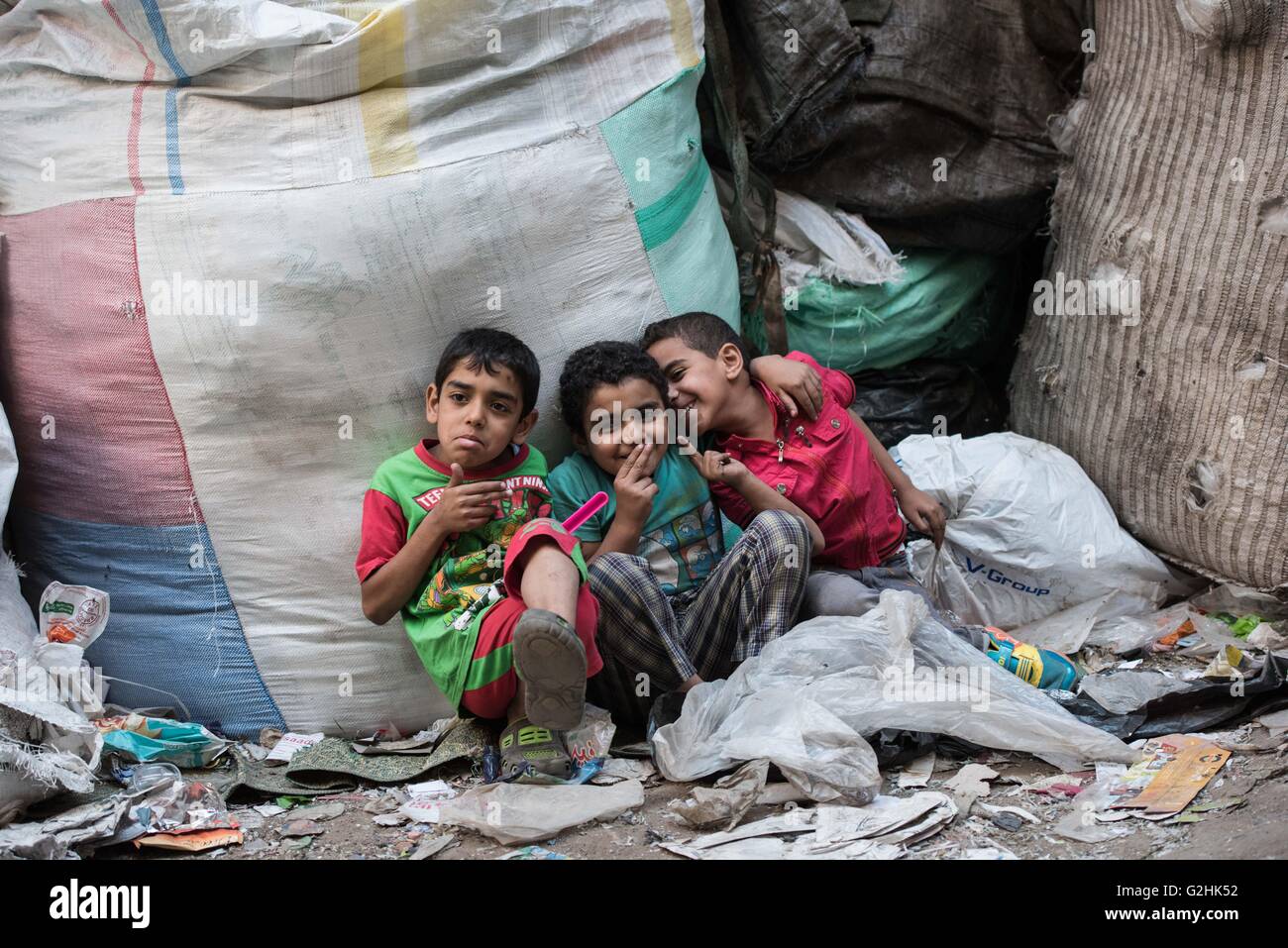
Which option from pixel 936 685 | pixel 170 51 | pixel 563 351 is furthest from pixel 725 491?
pixel 170 51

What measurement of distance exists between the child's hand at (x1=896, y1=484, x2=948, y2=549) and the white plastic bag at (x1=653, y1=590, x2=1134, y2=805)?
1.43 ft

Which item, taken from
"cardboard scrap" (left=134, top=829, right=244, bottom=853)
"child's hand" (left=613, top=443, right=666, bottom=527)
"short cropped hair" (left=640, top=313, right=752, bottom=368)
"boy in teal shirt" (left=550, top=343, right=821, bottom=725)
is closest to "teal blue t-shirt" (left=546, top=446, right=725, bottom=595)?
"boy in teal shirt" (left=550, top=343, right=821, bottom=725)

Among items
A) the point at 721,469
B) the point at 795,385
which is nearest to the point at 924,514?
the point at 795,385

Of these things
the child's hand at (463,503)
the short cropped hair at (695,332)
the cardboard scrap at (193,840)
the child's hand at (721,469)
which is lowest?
the cardboard scrap at (193,840)

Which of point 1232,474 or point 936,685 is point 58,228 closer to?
point 936,685

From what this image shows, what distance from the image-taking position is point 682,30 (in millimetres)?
A: 2652

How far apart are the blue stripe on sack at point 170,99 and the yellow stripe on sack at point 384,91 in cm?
35

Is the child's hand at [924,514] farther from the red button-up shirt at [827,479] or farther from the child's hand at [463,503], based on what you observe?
the child's hand at [463,503]

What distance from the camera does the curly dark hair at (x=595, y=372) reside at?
94.5 inches

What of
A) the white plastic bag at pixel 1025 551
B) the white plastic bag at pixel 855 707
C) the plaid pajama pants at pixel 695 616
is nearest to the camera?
the white plastic bag at pixel 855 707

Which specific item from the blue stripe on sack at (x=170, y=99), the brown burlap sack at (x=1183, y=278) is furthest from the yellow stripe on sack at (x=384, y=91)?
the brown burlap sack at (x=1183, y=278)

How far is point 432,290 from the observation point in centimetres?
236

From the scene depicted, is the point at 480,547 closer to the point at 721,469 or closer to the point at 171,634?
the point at 721,469

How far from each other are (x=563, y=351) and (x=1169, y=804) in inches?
52.9
